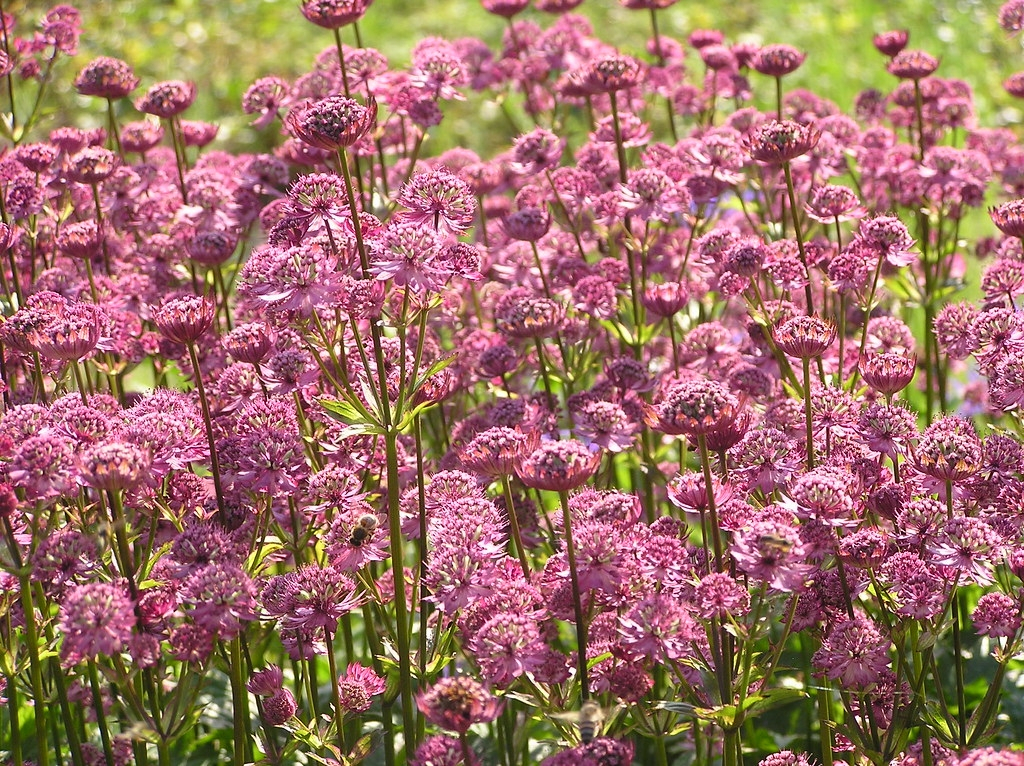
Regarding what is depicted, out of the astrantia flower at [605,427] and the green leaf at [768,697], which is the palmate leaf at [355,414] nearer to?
the astrantia flower at [605,427]

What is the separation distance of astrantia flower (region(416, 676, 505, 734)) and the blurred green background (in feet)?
28.8

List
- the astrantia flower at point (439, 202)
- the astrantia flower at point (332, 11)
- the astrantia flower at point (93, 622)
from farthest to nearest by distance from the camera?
the astrantia flower at point (332, 11) → the astrantia flower at point (439, 202) → the astrantia flower at point (93, 622)

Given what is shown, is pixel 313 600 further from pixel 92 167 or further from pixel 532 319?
pixel 92 167

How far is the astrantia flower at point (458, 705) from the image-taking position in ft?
8.09

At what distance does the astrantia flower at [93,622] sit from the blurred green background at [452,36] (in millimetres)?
8445

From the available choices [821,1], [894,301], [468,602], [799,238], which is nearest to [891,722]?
[468,602]

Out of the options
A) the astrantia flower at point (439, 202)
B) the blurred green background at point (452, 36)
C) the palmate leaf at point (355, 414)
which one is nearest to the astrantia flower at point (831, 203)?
the astrantia flower at point (439, 202)

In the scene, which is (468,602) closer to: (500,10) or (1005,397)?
(1005,397)

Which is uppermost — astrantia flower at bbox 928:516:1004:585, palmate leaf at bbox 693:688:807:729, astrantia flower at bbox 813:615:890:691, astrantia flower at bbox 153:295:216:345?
astrantia flower at bbox 153:295:216:345

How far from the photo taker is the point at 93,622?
102 inches

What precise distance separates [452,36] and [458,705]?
11249 millimetres

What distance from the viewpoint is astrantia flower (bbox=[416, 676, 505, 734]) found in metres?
2.47

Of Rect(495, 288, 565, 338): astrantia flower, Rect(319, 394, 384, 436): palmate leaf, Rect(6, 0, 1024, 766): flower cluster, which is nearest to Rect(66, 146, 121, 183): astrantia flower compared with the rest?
Rect(6, 0, 1024, 766): flower cluster

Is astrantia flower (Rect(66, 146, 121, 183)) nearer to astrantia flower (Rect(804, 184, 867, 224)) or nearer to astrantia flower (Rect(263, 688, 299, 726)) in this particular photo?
astrantia flower (Rect(263, 688, 299, 726))
